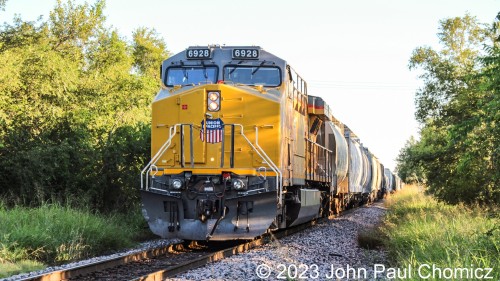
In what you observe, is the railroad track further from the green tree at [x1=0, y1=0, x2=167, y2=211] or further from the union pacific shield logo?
the green tree at [x1=0, y1=0, x2=167, y2=211]

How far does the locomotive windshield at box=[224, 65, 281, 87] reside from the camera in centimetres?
1179

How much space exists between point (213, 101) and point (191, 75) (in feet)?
3.15

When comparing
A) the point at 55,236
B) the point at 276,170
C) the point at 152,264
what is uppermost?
the point at 276,170

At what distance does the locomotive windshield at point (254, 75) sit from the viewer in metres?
11.8

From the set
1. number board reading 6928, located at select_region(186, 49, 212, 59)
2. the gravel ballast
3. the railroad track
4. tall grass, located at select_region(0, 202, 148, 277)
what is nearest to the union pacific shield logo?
number board reading 6928, located at select_region(186, 49, 212, 59)

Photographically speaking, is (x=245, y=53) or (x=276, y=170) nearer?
(x=276, y=170)

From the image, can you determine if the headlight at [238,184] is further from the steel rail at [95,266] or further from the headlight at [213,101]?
the steel rail at [95,266]

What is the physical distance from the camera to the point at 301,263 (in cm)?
902

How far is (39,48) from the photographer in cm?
1916

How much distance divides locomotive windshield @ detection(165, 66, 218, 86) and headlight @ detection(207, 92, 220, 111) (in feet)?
1.95

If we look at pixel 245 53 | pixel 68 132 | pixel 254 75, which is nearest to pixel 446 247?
pixel 254 75

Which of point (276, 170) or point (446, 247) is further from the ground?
point (276, 170)

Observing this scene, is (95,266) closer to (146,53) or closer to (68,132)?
(68,132)

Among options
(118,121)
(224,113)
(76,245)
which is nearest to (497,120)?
(224,113)
